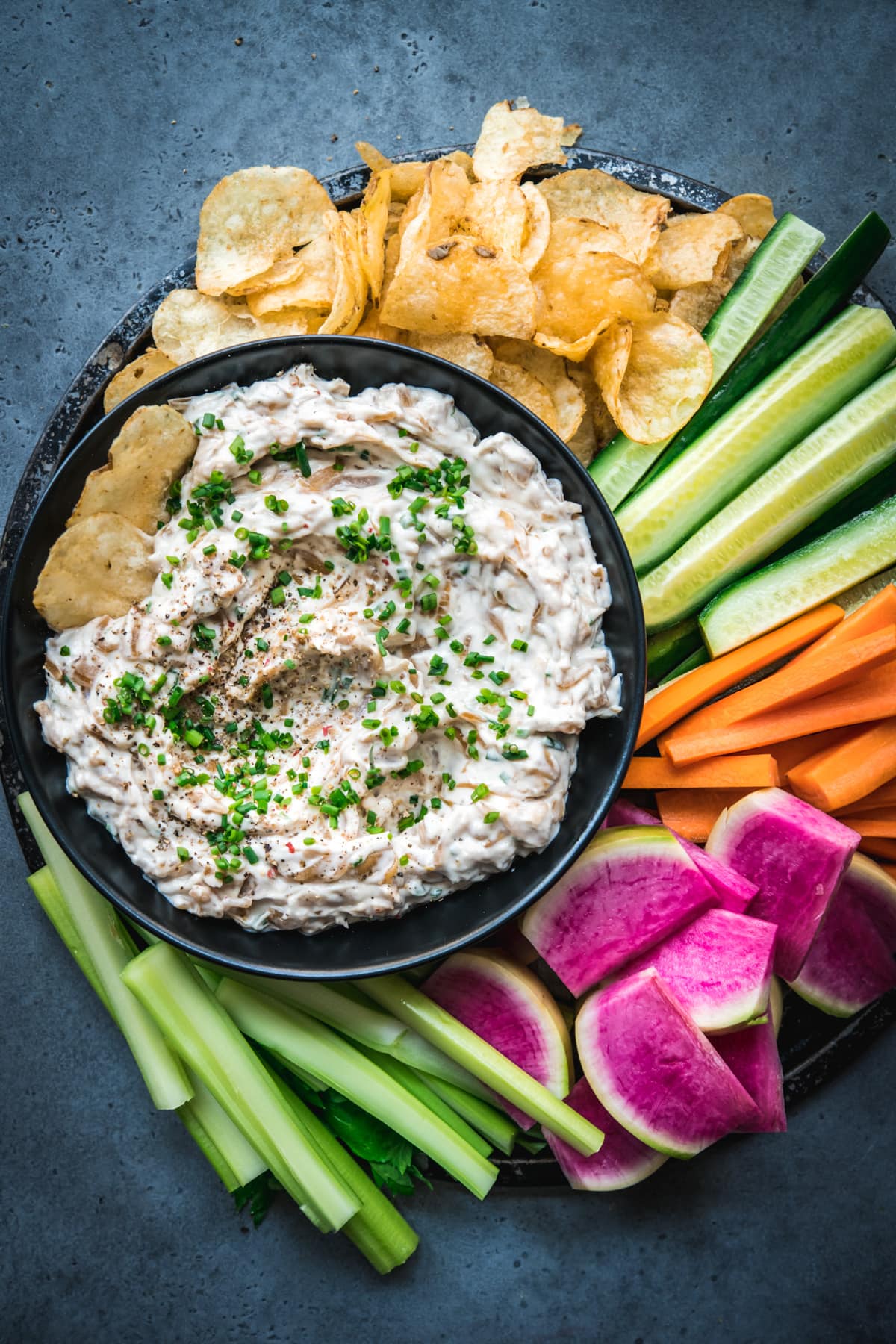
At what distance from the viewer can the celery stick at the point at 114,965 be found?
7.12 feet

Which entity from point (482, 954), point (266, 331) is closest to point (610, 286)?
point (266, 331)

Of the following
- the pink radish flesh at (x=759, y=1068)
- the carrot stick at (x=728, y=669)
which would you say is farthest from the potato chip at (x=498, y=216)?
the pink radish flesh at (x=759, y=1068)

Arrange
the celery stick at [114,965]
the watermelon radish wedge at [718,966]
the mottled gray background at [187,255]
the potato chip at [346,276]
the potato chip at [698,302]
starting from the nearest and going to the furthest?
the watermelon radish wedge at [718,966] < the potato chip at [346,276] < the celery stick at [114,965] < the potato chip at [698,302] < the mottled gray background at [187,255]

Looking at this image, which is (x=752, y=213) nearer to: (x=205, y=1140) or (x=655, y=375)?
(x=655, y=375)

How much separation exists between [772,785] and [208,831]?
4.04 ft

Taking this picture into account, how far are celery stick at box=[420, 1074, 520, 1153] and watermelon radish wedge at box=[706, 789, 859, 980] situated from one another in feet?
2.40

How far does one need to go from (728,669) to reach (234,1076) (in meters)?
1.44

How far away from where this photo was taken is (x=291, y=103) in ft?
7.98

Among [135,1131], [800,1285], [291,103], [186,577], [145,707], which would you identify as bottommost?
[800,1285]

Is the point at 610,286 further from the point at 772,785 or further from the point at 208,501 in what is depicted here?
the point at 772,785

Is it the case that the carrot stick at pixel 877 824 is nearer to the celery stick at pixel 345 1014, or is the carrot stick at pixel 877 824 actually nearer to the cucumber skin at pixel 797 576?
the cucumber skin at pixel 797 576

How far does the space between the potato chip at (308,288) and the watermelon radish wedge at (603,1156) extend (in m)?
1.88

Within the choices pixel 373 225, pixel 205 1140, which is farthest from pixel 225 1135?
pixel 373 225

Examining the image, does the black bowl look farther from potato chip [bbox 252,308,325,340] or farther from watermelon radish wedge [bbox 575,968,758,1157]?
watermelon radish wedge [bbox 575,968,758,1157]
